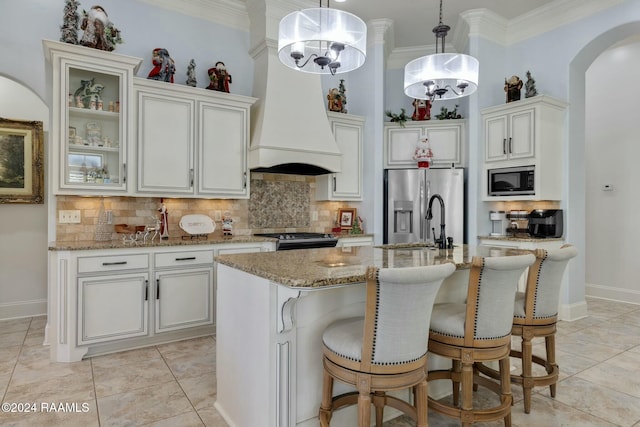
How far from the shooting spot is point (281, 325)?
1716 millimetres

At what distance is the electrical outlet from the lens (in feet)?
11.5

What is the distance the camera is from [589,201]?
554 cm

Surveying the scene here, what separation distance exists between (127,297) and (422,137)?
3.81 metres

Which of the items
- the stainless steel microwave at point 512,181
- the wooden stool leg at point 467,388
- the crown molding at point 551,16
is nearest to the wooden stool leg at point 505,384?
the wooden stool leg at point 467,388

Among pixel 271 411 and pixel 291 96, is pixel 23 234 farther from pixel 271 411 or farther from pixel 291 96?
pixel 271 411

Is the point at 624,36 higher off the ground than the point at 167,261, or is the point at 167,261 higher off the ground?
the point at 624,36

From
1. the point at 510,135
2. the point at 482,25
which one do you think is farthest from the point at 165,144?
the point at 482,25

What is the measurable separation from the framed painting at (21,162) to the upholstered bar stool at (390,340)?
4253mm

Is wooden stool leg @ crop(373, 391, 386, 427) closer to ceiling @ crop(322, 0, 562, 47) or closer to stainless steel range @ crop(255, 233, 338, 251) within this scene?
stainless steel range @ crop(255, 233, 338, 251)

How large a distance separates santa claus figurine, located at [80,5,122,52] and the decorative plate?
1.67 metres

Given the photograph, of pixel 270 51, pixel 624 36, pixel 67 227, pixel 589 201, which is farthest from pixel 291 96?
pixel 589 201

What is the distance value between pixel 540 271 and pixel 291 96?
10.2 ft

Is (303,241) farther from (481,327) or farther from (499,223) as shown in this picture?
(499,223)

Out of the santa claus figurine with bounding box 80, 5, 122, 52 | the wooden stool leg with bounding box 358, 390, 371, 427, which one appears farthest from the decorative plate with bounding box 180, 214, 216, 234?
the wooden stool leg with bounding box 358, 390, 371, 427
